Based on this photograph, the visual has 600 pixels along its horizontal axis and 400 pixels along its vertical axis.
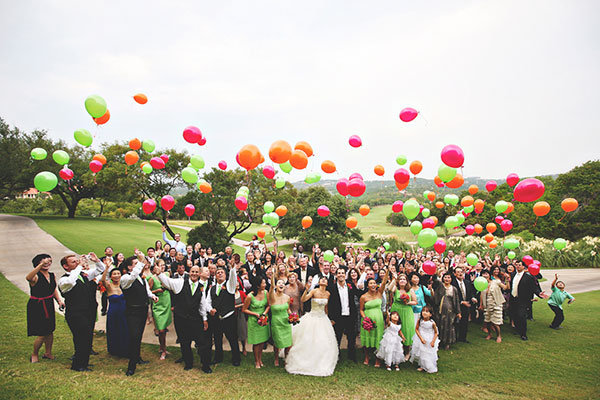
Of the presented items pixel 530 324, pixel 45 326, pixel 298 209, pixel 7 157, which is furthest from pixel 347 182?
pixel 7 157

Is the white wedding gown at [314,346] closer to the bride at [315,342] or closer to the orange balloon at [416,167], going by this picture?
the bride at [315,342]

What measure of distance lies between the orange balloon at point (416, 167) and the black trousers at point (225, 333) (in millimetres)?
8438

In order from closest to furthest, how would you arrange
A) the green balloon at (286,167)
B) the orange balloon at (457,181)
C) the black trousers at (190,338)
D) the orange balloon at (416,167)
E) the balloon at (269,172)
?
the black trousers at (190,338), the orange balloon at (457,181), the green balloon at (286,167), the orange balloon at (416,167), the balloon at (269,172)

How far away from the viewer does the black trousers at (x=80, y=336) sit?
486 cm

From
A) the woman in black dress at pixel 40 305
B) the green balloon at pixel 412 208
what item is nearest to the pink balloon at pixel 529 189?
the green balloon at pixel 412 208

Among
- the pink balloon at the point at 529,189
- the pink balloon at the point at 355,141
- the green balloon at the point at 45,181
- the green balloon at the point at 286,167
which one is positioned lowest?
the green balloon at the point at 45,181

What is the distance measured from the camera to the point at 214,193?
1875cm

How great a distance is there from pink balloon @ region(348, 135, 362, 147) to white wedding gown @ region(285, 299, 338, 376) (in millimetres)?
6489

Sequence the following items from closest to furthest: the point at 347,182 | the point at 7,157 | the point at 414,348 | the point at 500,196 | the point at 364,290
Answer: the point at 414,348
the point at 364,290
the point at 347,182
the point at 7,157
the point at 500,196

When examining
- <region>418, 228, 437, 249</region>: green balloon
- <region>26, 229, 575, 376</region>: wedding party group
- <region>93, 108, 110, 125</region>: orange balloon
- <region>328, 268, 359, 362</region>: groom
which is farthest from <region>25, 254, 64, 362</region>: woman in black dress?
<region>418, 228, 437, 249</region>: green balloon

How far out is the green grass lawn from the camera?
4.38 m

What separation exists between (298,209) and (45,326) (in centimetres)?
2408

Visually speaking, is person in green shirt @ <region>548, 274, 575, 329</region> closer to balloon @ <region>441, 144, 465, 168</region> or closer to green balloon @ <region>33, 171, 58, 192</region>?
balloon @ <region>441, 144, 465, 168</region>

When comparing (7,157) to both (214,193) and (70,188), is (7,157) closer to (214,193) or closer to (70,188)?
(70,188)
